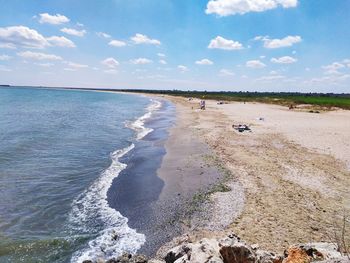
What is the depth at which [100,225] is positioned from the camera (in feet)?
40.8

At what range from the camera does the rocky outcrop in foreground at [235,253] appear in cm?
718

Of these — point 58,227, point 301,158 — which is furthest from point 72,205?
point 301,158

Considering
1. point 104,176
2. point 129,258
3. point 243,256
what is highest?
point 243,256

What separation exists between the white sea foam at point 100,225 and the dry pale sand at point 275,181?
247cm

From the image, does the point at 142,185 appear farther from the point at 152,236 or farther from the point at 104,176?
the point at 152,236

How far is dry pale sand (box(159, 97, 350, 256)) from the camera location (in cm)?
1165

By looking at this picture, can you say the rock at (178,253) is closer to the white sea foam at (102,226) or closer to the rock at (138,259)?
the rock at (138,259)

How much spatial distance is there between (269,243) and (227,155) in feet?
42.8

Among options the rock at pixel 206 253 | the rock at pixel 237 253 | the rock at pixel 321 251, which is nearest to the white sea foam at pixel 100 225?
the rock at pixel 206 253

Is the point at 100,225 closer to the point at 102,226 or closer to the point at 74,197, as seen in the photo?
the point at 102,226

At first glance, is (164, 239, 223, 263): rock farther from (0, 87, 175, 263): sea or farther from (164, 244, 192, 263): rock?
(0, 87, 175, 263): sea

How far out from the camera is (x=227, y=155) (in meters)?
23.4

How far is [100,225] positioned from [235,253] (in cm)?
622

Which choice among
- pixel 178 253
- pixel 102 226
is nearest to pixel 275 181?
pixel 102 226
